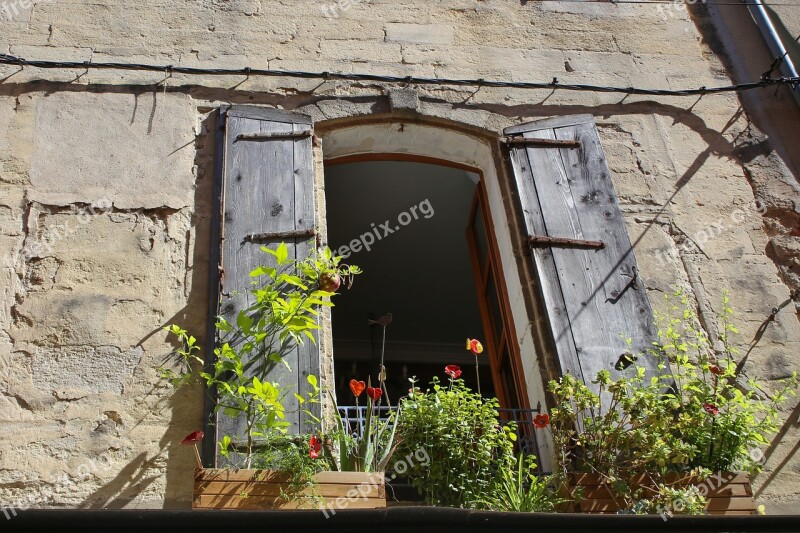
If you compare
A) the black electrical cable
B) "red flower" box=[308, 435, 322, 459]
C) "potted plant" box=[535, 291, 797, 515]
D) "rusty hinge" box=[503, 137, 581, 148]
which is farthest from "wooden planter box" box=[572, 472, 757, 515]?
the black electrical cable

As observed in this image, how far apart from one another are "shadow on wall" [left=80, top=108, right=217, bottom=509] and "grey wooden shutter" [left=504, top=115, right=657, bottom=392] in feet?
5.41

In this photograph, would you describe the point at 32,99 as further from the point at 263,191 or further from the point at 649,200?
the point at 649,200

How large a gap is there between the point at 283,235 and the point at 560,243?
1.40 metres

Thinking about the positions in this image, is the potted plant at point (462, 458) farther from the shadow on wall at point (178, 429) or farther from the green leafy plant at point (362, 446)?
the shadow on wall at point (178, 429)

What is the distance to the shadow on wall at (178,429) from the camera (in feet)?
12.3

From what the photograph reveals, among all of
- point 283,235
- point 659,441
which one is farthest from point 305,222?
point 659,441

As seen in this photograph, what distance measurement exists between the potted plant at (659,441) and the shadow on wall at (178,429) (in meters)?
1.50

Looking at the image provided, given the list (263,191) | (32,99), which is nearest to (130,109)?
(32,99)

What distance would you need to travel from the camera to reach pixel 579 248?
4656 millimetres

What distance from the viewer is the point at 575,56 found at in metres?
5.76

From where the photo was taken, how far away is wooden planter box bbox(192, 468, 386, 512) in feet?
11.3

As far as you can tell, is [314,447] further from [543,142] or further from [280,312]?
[543,142]

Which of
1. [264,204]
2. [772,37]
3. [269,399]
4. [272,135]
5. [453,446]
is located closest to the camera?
[269,399]

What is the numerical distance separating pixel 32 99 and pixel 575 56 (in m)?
3.24
